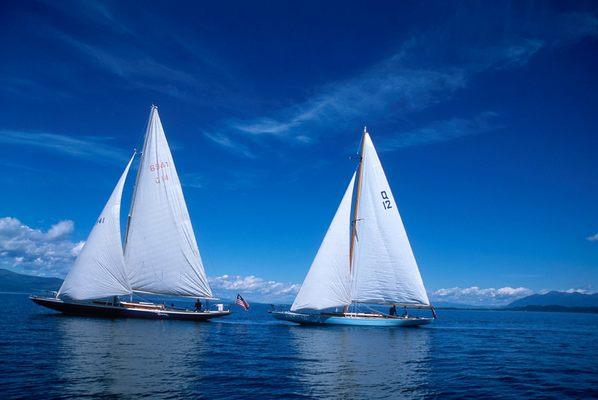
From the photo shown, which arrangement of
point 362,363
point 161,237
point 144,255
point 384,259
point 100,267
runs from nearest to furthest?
point 362,363, point 100,267, point 144,255, point 161,237, point 384,259

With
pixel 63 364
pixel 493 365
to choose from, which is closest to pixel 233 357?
pixel 63 364

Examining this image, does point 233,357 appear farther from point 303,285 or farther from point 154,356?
point 303,285

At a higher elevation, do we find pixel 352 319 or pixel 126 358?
pixel 352 319

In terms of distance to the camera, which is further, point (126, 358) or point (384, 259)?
point (384, 259)

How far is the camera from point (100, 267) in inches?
1865

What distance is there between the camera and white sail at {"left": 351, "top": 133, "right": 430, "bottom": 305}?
176 feet

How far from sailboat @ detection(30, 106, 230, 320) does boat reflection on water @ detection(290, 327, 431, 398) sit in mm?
14981

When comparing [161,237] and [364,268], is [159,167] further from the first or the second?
[364,268]

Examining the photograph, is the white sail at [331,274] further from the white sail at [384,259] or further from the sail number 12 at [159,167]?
the sail number 12 at [159,167]

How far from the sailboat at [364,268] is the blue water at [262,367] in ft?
30.3

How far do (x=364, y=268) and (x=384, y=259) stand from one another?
2701 mm

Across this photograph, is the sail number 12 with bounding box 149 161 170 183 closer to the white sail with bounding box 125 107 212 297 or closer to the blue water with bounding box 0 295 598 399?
the white sail with bounding box 125 107 212 297

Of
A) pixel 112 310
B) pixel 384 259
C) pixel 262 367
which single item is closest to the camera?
pixel 262 367

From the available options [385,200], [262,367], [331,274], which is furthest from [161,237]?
[262,367]
